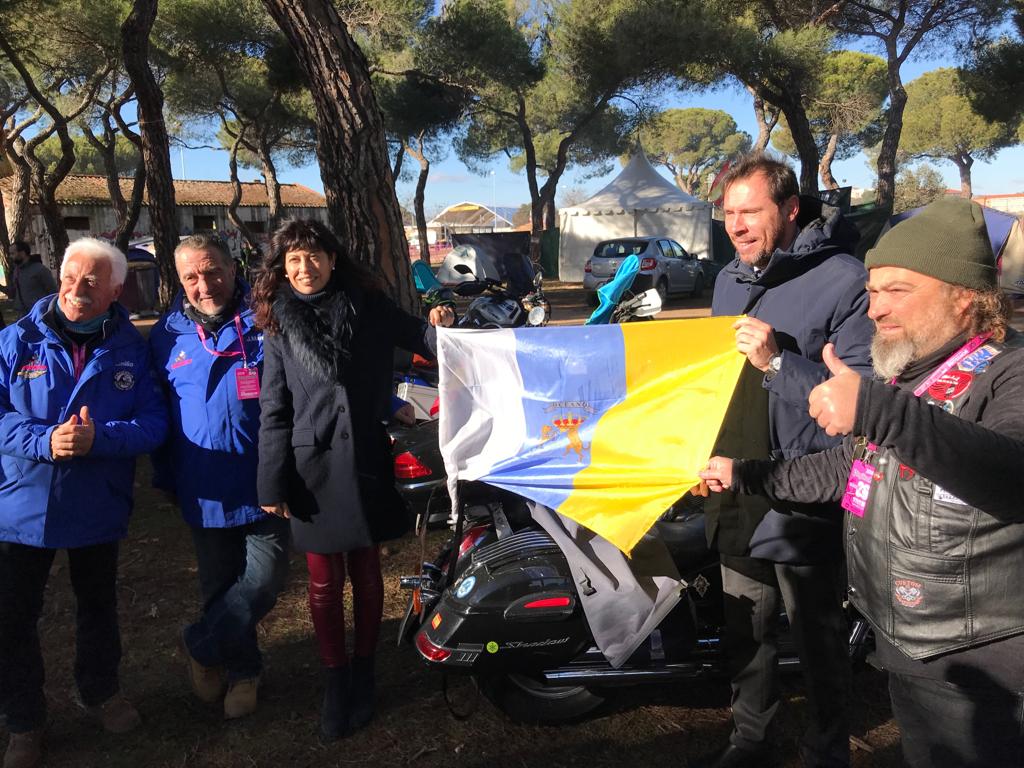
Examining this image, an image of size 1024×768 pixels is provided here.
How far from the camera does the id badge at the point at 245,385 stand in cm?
287

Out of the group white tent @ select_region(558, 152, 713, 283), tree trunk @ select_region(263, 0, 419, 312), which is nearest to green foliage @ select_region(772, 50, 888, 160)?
white tent @ select_region(558, 152, 713, 283)

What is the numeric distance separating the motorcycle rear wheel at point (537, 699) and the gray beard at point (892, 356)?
181cm

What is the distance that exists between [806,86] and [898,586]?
802 inches

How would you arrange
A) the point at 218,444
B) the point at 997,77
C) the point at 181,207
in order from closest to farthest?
the point at 218,444 → the point at 997,77 → the point at 181,207

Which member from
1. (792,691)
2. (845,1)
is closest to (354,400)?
(792,691)

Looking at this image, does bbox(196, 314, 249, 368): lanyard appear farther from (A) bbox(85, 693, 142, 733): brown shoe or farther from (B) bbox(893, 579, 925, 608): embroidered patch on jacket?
(B) bbox(893, 579, 925, 608): embroidered patch on jacket

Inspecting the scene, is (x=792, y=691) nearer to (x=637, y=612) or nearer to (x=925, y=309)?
(x=637, y=612)

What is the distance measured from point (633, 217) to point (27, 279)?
A: 63.5 feet

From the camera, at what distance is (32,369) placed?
265 centimetres

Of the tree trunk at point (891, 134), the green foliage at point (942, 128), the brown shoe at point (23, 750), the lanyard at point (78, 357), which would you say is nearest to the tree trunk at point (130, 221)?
the lanyard at point (78, 357)

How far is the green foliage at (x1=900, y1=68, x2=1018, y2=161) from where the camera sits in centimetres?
4362

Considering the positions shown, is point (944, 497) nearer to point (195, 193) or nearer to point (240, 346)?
point (240, 346)

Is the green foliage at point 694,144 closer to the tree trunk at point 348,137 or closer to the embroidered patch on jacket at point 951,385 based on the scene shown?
the tree trunk at point 348,137

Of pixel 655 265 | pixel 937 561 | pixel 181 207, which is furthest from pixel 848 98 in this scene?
pixel 181 207
